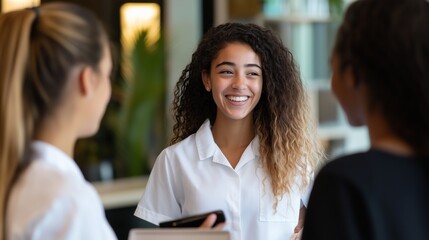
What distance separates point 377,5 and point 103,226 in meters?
0.66

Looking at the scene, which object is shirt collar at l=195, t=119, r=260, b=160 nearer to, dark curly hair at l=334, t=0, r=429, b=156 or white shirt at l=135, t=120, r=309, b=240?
white shirt at l=135, t=120, r=309, b=240

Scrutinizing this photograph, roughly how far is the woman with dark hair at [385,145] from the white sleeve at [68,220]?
406 millimetres

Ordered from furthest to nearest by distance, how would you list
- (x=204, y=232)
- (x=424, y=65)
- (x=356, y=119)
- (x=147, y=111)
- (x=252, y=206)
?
1. (x=147, y=111)
2. (x=252, y=206)
3. (x=204, y=232)
4. (x=356, y=119)
5. (x=424, y=65)

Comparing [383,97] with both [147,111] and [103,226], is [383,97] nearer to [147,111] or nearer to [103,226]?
[103,226]

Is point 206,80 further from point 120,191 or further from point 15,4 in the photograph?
point 120,191

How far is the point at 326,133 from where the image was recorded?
6852 mm

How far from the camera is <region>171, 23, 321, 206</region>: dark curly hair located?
249cm

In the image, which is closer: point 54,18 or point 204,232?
point 54,18

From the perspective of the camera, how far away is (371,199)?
4.76 ft

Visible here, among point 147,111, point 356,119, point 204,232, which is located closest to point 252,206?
point 204,232

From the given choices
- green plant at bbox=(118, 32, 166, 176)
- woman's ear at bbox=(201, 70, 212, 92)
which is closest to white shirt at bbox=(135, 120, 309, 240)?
woman's ear at bbox=(201, 70, 212, 92)

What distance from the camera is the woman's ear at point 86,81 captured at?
5.16 ft

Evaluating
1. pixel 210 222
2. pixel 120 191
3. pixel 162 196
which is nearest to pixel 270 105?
pixel 162 196

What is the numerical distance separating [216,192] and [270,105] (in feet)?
1.10
